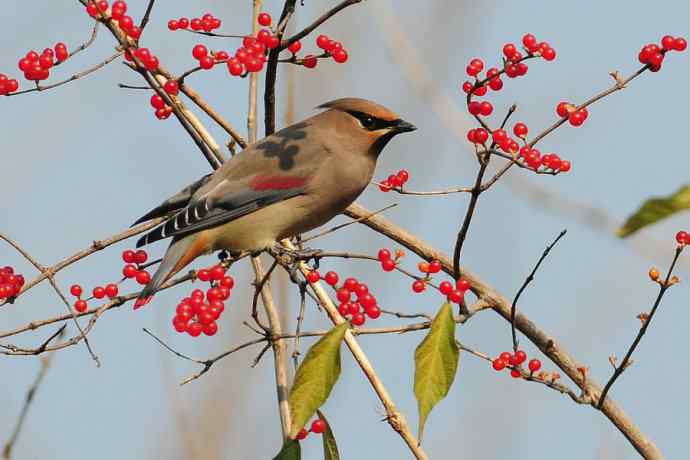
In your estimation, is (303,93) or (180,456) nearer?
(180,456)

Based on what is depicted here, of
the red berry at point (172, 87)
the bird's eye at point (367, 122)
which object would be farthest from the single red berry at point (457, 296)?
the bird's eye at point (367, 122)

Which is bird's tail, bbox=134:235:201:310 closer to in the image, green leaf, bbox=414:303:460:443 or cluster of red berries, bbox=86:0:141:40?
cluster of red berries, bbox=86:0:141:40

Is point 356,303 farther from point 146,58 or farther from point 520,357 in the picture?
point 146,58

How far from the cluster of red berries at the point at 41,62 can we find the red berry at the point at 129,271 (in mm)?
751

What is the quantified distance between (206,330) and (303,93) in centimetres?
201

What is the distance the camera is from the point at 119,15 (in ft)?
10.8

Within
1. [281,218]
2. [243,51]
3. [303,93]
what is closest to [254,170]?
[281,218]

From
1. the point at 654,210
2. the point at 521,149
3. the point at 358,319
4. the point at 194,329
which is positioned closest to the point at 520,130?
the point at 521,149

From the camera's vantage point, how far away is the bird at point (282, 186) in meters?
4.28

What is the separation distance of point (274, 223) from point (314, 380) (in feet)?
7.18

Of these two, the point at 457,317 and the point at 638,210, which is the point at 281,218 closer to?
the point at 457,317

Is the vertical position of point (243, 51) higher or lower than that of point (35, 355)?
higher

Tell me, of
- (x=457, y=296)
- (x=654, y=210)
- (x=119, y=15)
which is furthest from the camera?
(x=119, y=15)

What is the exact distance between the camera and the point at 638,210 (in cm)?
154
